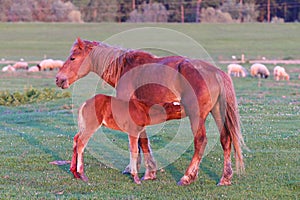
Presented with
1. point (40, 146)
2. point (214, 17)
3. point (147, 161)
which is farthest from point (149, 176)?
point (214, 17)

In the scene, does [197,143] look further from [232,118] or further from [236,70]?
[236,70]

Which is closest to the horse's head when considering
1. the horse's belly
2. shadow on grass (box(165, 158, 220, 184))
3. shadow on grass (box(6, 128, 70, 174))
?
the horse's belly

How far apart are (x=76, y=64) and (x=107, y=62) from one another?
0.61m

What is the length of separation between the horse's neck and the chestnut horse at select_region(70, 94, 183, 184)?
696 mm

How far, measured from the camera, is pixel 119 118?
374 inches

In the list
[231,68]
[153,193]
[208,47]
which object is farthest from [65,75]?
[208,47]

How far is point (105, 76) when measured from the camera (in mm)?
10227

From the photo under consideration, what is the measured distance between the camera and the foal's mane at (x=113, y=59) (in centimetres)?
993

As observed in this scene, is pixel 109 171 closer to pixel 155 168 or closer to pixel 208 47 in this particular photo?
pixel 155 168

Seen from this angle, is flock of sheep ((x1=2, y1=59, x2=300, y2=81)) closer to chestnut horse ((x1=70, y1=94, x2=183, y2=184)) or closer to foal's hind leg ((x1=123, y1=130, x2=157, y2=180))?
foal's hind leg ((x1=123, y1=130, x2=157, y2=180))

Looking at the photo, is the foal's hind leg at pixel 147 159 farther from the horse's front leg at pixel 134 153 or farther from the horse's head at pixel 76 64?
the horse's head at pixel 76 64

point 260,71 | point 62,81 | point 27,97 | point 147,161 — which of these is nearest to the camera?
point 147,161

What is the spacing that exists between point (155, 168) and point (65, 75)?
233cm

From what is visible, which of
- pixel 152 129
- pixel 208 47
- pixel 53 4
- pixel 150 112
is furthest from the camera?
pixel 53 4
